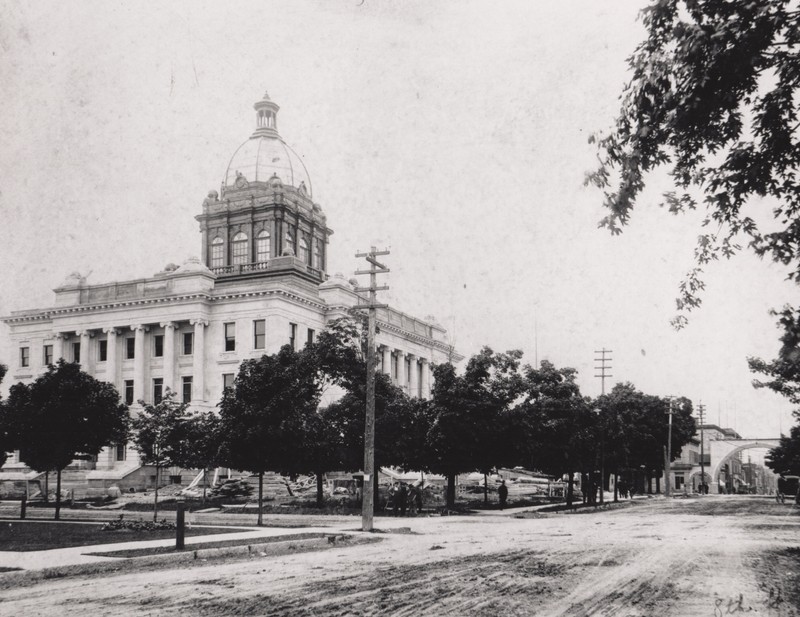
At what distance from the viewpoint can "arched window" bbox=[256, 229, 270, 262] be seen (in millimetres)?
70688

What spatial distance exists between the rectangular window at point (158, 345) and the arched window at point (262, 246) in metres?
11.6

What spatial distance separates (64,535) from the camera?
832 inches

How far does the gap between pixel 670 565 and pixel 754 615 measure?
5.28m

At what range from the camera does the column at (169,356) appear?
60.7 meters

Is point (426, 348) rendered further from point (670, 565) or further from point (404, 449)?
point (670, 565)

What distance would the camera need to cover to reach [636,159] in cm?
972

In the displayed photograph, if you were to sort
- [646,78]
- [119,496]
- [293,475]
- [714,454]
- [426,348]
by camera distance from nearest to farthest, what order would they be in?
[646,78] < [293,475] < [119,496] < [426,348] < [714,454]

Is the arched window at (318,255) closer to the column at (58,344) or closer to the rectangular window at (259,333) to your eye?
the rectangular window at (259,333)

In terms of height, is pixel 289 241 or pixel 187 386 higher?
pixel 289 241

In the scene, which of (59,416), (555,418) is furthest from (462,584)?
(555,418)

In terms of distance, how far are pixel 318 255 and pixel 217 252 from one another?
9.20 m

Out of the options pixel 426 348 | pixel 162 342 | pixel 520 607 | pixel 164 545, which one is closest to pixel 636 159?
pixel 520 607

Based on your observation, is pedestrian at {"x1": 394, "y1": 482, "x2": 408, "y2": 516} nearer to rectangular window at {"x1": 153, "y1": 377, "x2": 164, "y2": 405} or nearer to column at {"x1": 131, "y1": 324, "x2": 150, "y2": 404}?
rectangular window at {"x1": 153, "y1": 377, "x2": 164, "y2": 405}

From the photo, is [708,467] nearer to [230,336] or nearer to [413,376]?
[413,376]
